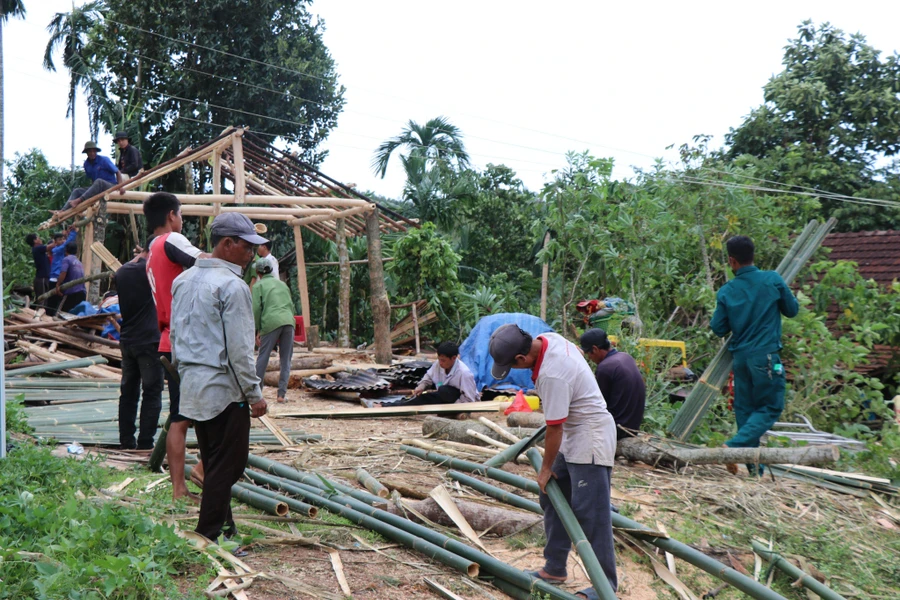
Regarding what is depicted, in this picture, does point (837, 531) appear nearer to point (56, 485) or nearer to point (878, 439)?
point (878, 439)

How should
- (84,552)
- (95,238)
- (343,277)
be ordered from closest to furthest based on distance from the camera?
(84,552) < (95,238) < (343,277)

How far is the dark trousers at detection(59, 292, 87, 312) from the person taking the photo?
13406 millimetres

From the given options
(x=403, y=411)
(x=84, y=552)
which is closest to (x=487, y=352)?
(x=403, y=411)

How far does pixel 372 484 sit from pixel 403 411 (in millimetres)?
3399

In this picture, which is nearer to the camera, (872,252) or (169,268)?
(169,268)

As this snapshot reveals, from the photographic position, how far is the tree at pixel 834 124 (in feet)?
56.9

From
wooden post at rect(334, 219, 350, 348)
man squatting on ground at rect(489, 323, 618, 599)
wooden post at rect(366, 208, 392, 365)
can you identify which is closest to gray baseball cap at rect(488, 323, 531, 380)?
man squatting on ground at rect(489, 323, 618, 599)

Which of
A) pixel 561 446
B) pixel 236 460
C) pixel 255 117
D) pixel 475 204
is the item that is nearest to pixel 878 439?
pixel 561 446

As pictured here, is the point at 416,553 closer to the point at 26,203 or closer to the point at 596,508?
the point at 596,508

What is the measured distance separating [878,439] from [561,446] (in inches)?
240

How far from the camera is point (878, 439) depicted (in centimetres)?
867

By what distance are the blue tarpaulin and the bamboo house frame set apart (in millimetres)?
2154

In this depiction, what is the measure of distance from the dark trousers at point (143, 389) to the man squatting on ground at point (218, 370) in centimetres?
232

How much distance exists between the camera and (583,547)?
3844 mm
